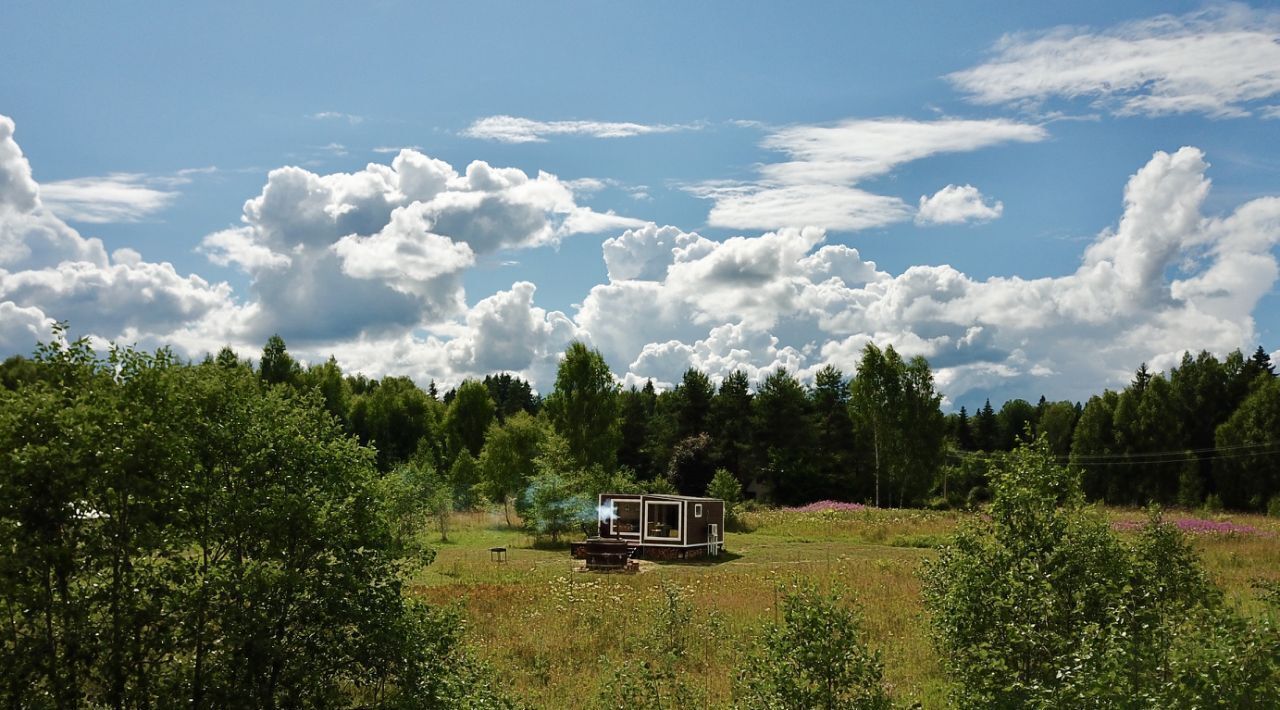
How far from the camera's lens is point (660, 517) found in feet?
123

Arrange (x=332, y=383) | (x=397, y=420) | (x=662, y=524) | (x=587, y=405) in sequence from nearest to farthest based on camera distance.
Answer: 1. (x=662, y=524)
2. (x=587, y=405)
3. (x=332, y=383)
4. (x=397, y=420)

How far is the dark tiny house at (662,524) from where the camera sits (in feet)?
117

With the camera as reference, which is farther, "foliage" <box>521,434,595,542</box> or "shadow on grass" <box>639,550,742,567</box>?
"foliage" <box>521,434,595,542</box>

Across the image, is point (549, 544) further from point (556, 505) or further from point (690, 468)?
point (690, 468)

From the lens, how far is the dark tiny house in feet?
117

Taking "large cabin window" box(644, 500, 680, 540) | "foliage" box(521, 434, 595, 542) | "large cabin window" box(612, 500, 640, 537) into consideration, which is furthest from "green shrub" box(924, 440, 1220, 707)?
"foliage" box(521, 434, 595, 542)

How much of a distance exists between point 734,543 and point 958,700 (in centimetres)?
3118

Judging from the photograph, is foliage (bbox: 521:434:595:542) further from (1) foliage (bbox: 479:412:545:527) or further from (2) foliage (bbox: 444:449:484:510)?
(2) foliage (bbox: 444:449:484:510)

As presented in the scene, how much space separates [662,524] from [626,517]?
2.06 m

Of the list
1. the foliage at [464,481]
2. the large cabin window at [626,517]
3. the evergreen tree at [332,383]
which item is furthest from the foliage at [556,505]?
the evergreen tree at [332,383]

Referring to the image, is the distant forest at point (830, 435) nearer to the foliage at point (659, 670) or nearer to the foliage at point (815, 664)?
the foliage at point (659, 670)

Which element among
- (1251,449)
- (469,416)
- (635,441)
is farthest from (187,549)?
(635,441)

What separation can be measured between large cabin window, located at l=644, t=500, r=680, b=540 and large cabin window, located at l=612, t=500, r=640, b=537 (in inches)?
35.5

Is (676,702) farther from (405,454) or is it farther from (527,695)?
(405,454)
